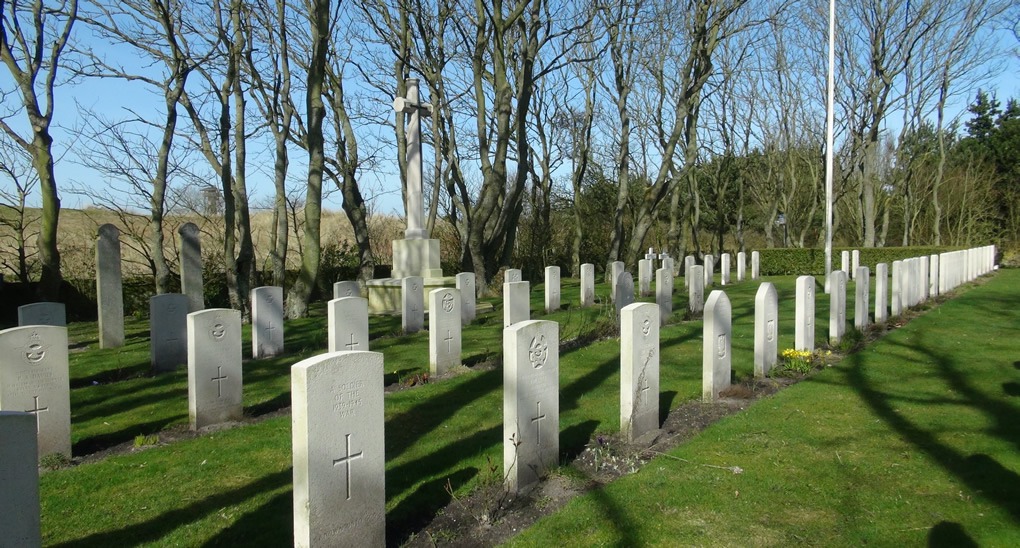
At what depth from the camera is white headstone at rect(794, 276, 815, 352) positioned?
9680 mm

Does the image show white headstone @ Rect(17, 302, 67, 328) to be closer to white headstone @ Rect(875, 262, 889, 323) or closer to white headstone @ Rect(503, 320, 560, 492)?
white headstone @ Rect(503, 320, 560, 492)

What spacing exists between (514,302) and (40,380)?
7019 millimetres

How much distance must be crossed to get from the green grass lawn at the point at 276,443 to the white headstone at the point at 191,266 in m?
1.78

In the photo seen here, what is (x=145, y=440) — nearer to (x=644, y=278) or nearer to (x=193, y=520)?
(x=193, y=520)

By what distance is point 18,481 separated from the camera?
121 inches

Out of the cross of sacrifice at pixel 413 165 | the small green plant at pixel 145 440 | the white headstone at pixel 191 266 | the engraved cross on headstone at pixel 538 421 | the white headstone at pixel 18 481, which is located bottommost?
the small green plant at pixel 145 440

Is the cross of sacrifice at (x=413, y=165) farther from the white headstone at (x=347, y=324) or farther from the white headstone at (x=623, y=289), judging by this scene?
the white headstone at (x=347, y=324)

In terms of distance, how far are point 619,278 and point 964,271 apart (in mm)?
15990

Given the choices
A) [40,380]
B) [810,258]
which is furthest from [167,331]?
[810,258]

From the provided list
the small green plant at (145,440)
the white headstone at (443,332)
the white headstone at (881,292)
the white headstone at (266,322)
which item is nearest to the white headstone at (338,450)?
the small green plant at (145,440)

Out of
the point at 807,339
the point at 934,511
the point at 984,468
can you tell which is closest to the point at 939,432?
the point at 984,468

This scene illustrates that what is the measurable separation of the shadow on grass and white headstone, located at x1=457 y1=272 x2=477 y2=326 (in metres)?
9.14

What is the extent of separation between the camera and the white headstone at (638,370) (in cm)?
625

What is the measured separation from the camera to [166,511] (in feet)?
15.7
